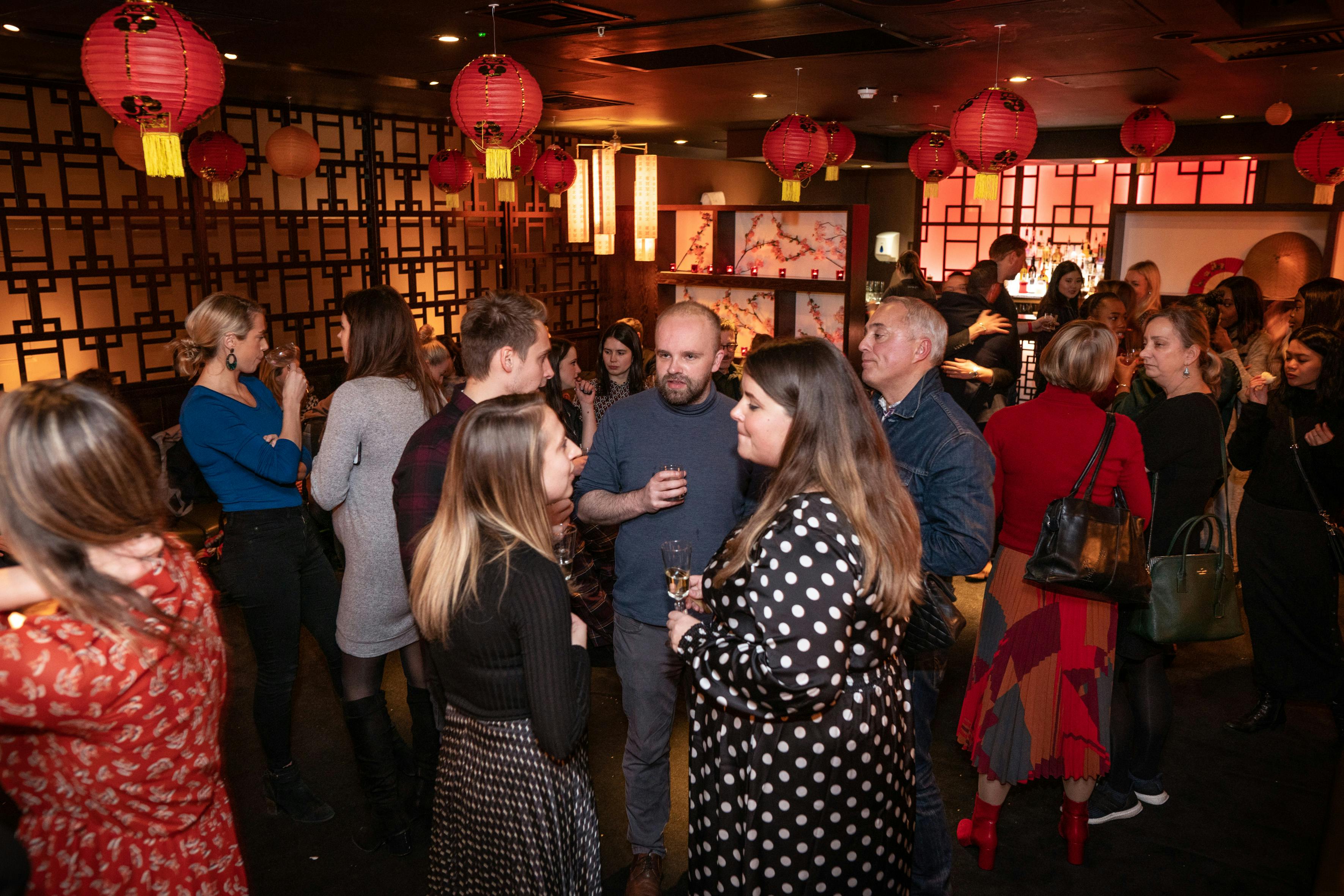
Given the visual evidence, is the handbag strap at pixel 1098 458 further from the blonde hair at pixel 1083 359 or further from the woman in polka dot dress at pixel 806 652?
the woman in polka dot dress at pixel 806 652

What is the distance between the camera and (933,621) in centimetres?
218

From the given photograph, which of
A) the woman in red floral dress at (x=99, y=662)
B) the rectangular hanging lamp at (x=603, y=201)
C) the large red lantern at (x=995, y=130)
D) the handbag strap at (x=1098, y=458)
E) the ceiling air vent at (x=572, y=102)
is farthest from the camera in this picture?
the rectangular hanging lamp at (x=603, y=201)

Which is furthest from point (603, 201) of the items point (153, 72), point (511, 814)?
point (511, 814)

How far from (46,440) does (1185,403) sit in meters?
3.25

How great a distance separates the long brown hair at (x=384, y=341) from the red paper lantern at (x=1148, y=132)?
5.13 m

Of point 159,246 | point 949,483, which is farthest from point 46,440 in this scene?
point 159,246

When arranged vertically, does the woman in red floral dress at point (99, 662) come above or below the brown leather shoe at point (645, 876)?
above

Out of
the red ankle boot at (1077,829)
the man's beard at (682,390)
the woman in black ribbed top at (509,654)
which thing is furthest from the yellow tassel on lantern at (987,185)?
the woman in black ribbed top at (509,654)

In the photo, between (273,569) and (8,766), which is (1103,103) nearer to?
(273,569)

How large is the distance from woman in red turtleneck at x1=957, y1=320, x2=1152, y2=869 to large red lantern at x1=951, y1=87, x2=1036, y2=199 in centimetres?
191

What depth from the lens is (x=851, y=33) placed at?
4.88 meters

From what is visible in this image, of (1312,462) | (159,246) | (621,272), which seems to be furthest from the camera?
(621,272)

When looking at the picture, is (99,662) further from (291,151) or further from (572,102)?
(572,102)

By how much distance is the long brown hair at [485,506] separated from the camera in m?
1.76
